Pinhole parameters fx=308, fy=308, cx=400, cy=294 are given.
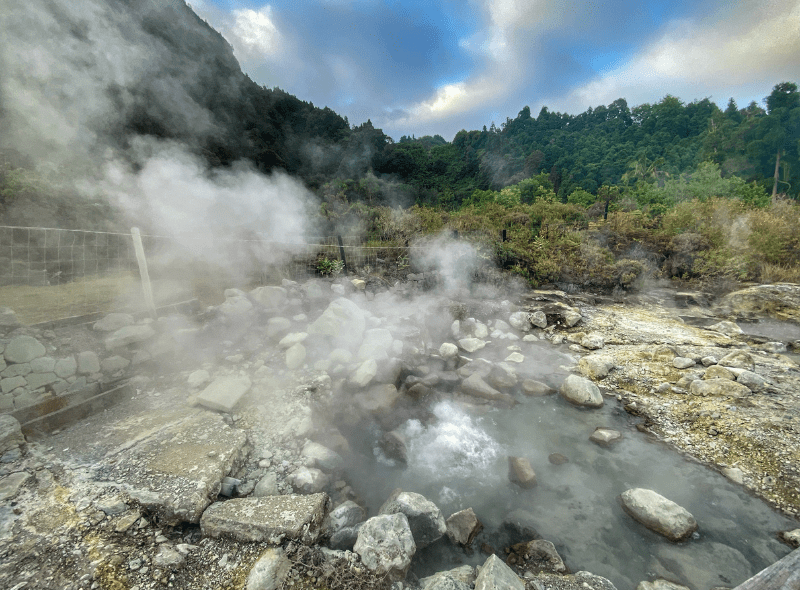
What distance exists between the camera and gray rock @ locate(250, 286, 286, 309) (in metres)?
4.77

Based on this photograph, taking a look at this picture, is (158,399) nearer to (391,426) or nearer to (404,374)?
(391,426)

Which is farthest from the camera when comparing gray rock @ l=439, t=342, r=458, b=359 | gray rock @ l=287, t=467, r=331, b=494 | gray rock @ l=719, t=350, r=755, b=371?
gray rock @ l=439, t=342, r=458, b=359

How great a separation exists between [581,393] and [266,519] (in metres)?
3.18

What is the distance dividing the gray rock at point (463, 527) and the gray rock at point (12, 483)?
2.68 meters

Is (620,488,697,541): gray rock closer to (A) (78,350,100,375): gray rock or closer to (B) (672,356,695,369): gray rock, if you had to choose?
(B) (672,356,695,369): gray rock

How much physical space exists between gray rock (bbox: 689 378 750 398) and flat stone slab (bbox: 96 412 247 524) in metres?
4.49

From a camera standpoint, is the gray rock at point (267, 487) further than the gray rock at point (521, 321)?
No

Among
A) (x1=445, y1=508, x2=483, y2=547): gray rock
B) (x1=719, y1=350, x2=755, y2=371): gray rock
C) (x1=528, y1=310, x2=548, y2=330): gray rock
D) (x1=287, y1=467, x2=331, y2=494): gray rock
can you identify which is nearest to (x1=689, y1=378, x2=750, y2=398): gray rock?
(x1=719, y1=350, x2=755, y2=371): gray rock

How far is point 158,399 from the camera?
2.99 meters

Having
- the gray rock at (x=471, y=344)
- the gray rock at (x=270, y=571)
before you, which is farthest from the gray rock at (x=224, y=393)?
the gray rock at (x=471, y=344)

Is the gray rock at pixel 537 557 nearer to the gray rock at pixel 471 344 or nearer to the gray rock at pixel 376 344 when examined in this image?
the gray rock at pixel 376 344

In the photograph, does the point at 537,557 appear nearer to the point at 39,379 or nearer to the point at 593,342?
the point at 593,342

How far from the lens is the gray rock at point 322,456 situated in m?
2.48

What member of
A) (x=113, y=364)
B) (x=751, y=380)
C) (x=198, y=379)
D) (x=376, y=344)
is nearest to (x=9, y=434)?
(x=113, y=364)
